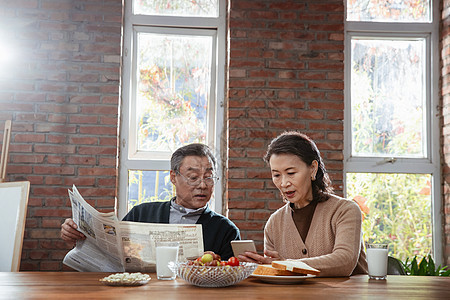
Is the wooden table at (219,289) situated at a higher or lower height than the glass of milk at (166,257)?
lower

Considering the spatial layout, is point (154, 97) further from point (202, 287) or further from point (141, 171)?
point (202, 287)

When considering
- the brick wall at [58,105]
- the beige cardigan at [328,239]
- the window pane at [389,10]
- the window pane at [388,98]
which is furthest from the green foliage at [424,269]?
the brick wall at [58,105]

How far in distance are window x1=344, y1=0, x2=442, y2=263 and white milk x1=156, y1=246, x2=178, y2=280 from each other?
2175 mm

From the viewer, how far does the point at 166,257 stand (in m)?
1.64

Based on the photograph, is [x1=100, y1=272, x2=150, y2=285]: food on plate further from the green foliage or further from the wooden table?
the green foliage

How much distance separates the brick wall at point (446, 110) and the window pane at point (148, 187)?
1.89 m

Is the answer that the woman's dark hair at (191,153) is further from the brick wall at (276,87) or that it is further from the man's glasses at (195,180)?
the brick wall at (276,87)

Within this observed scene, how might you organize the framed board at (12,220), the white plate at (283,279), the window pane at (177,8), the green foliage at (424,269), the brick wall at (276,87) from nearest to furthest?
1. the white plate at (283,279)
2. the framed board at (12,220)
3. the green foliage at (424,269)
4. the brick wall at (276,87)
5. the window pane at (177,8)

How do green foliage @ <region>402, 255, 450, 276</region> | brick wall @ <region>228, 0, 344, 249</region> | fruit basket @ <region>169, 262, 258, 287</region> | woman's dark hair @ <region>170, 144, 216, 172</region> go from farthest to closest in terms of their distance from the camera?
brick wall @ <region>228, 0, 344, 249</region> → green foliage @ <region>402, 255, 450, 276</region> → woman's dark hair @ <region>170, 144, 216, 172</region> → fruit basket @ <region>169, 262, 258, 287</region>

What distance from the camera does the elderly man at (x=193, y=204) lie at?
7.95ft

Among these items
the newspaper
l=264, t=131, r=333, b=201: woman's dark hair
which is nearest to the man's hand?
the newspaper

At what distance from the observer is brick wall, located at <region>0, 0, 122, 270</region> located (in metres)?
3.31

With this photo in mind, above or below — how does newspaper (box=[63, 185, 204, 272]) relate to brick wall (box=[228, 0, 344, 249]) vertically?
below

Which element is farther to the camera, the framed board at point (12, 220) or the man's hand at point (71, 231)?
the framed board at point (12, 220)
